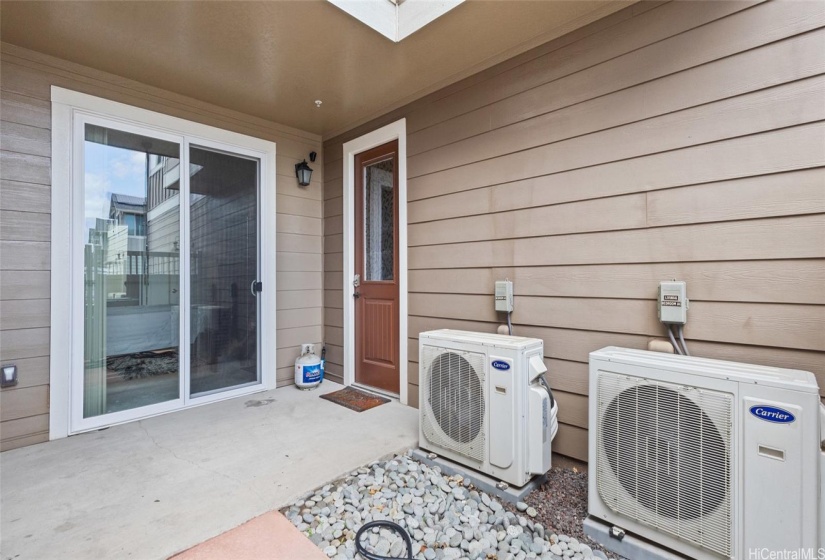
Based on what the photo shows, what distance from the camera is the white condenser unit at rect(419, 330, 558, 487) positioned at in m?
1.82

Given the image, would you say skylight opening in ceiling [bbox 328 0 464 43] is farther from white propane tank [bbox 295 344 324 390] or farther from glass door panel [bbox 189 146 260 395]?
white propane tank [bbox 295 344 324 390]

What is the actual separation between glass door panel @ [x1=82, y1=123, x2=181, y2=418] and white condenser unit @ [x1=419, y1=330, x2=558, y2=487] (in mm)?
2145

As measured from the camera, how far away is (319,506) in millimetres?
1769

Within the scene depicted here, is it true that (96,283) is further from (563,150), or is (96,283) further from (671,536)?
(671,536)

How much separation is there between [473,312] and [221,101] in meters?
2.70

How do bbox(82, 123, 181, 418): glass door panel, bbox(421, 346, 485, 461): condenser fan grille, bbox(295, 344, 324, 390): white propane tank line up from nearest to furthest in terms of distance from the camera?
bbox(421, 346, 485, 461): condenser fan grille → bbox(82, 123, 181, 418): glass door panel → bbox(295, 344, 324, 390): white propane tank

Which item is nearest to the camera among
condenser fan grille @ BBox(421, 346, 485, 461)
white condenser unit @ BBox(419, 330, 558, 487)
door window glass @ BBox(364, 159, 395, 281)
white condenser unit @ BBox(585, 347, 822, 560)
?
white condenser unit @ BBox(585, 347, 822, 560)

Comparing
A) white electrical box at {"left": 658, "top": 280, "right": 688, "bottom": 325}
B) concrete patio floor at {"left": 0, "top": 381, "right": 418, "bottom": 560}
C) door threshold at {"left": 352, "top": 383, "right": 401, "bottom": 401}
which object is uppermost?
white electrical box at {"left": 658, "top": 280, "right": 688, "bottom": 325}

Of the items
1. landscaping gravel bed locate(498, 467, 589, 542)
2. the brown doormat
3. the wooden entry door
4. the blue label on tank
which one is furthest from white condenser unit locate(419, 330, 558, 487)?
the blue label on tank

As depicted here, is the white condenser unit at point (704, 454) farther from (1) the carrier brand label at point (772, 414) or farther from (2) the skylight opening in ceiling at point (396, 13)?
(2) the skylight opening in ceiling at point (396, 13)

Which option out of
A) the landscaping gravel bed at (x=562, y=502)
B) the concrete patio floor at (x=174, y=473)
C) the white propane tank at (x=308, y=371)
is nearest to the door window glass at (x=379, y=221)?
the white propane tank at (x=308, y=371)

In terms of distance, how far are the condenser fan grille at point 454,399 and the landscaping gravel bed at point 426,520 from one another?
0.21m

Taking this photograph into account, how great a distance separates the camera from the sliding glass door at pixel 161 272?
2.58m

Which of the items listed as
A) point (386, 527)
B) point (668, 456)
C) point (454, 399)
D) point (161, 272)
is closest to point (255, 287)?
point (161, 272)
